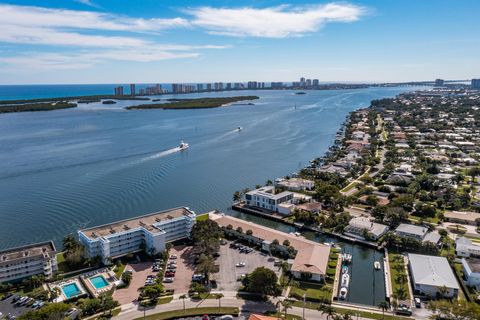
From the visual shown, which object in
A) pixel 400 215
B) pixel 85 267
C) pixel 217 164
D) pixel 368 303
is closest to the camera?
pixel 368 303

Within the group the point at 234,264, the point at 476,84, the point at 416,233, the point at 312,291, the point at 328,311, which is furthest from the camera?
the point at 476,84

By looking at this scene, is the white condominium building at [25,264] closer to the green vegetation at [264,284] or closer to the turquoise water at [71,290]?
the turquoise water at [71,290]

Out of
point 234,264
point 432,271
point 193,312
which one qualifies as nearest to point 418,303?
point 432,271

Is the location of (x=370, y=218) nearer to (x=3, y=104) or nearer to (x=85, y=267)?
(x=85, y=267)

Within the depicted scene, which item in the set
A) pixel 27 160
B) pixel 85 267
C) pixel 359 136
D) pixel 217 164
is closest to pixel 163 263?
pixel 85 267

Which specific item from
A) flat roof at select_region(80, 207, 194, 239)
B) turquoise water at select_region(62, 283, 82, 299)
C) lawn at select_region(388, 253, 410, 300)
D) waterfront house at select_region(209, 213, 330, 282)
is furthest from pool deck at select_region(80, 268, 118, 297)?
lawn at select_region(388, 253, 410, 300)

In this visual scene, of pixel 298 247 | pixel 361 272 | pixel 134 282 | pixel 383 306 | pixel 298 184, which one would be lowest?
pixel 361 272

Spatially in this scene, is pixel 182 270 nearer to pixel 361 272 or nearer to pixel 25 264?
pixel 25 264

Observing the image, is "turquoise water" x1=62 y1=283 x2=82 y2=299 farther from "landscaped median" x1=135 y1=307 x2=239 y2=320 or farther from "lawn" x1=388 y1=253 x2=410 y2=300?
"lawn" x1=388 y1=253 x2=410 y2=300
